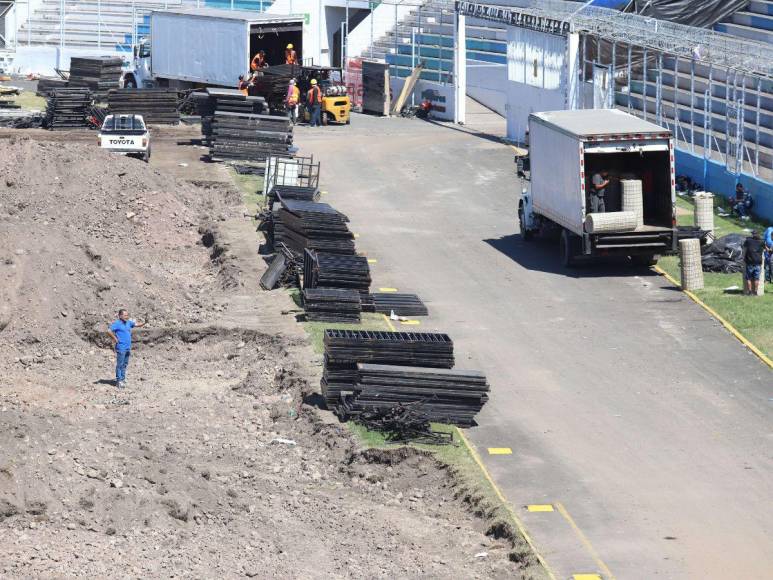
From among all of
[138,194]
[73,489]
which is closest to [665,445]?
[73,489]

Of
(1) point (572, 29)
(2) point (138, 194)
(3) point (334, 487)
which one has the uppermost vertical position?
(1) point (572, 29)

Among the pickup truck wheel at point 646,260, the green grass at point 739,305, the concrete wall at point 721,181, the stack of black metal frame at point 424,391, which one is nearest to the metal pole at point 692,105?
the concrete wall at point 721,181

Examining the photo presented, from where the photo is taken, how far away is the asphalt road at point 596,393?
16984 millimetres

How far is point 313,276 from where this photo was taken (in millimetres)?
27312

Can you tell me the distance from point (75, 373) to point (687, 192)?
20.8 meters

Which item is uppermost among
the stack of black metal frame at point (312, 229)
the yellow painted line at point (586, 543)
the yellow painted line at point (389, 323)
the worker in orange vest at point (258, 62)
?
the worker in orange vest at point (258, 62)

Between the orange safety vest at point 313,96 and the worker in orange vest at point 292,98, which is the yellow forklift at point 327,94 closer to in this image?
the orange safety vest at point 313,96

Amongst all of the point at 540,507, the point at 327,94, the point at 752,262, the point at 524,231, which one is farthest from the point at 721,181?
the point at 540,507

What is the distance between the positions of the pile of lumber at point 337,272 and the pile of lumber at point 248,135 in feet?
54.0

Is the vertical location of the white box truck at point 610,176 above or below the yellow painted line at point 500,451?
above

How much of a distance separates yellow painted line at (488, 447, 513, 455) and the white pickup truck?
24.2m

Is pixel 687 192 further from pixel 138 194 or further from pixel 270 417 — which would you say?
pixel 270 417

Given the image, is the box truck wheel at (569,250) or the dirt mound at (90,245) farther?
the box truck wheel at (569,250)

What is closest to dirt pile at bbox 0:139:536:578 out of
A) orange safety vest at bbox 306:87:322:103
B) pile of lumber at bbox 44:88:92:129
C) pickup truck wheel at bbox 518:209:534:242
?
pickup truck wheel at bbox 518:209:534:242
